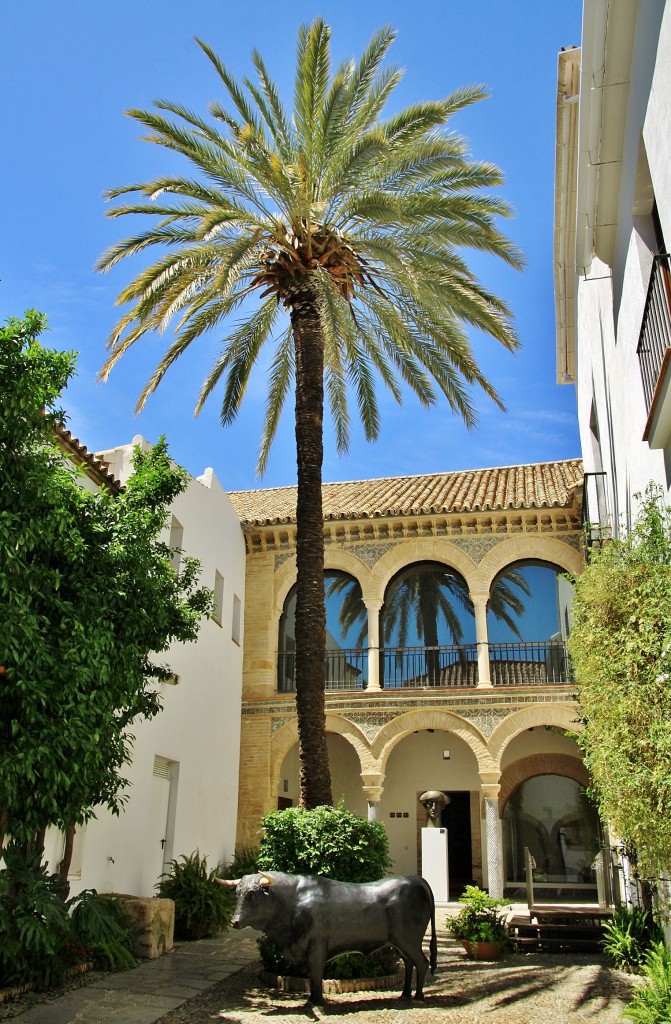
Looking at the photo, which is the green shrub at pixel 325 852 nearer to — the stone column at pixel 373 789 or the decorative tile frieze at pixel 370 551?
the stone column at pixel 373 789

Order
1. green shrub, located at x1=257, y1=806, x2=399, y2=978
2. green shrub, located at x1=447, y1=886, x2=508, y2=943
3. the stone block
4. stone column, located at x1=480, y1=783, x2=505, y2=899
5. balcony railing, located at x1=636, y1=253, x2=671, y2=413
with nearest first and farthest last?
1. balcony railing, located at x1=636, y1=253, x2=671, y2=413
2. green shrub, located at x1=257, y1=806, x2=399, y2=978
3. the stone block
4. green shrub, located at x1=447, y1=886, x2=508, y2=943
5. stone column, located at x1=480, y1=783, x2=505, y2=899

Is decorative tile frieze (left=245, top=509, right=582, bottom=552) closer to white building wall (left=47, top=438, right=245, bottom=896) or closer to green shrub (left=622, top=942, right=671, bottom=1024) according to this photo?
white building wall (left=47, top=438, right=245, bottom=896)

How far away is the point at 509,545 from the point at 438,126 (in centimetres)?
1008

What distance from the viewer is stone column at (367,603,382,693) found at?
20.8 metres

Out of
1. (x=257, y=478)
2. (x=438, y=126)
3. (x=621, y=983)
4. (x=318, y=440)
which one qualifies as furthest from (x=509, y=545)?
(x=621, y=983)

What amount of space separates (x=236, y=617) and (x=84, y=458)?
9254mm

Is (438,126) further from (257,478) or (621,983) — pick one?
(621,983)

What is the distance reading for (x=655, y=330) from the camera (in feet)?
24.5

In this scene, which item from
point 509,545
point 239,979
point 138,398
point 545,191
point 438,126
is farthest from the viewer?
point 509,545

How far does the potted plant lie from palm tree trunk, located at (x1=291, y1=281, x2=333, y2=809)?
2.42 m

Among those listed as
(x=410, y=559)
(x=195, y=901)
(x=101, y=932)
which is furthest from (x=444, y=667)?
(x=101, y=932)

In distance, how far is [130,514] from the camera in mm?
9766

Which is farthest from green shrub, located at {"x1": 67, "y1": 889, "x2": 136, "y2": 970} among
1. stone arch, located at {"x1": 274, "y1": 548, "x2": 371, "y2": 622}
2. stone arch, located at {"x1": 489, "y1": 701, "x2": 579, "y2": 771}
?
stone arch, located at {"x1": 274, "y1": 548, "x2": 371, "y2": 622}

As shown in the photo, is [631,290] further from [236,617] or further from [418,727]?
[236,617]
